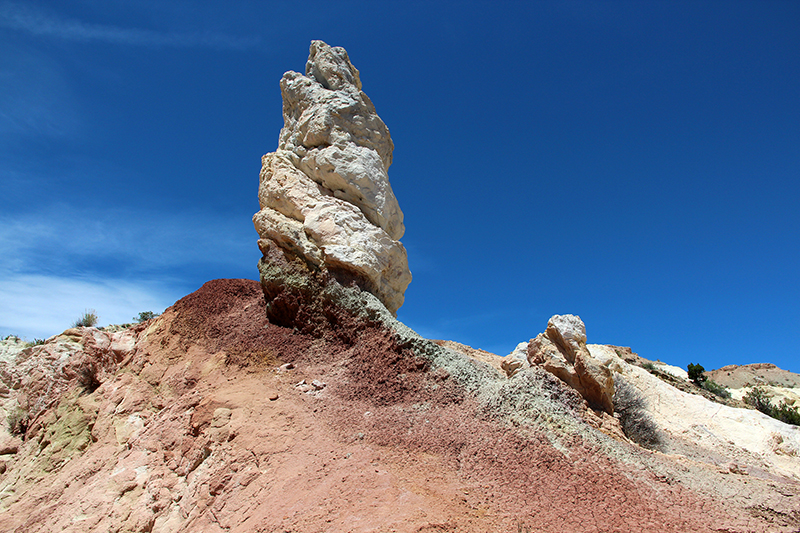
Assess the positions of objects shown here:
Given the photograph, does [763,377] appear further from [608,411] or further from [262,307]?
[262,307]

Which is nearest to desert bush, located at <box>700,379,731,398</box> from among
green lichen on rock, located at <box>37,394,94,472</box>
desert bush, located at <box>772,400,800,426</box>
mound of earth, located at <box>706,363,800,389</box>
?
desert bush, located at <box>772,400,800,426</box>

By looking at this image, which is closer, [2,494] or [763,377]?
[2,494]

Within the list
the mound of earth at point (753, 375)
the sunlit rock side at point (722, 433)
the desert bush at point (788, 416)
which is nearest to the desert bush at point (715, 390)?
the desert bush at point (788, 416)

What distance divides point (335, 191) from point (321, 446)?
626 centimetres

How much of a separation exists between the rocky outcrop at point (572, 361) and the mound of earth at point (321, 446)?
1941 mm

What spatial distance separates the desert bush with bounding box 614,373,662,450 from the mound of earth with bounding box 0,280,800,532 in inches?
124

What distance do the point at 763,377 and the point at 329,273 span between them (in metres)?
36.4

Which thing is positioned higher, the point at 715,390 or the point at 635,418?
the point at 715,390

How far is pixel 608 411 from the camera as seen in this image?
1005 cm

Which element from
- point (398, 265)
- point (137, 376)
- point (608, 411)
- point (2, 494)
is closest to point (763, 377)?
point (608, 411)

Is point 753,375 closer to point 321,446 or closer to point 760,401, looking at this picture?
point 760,401

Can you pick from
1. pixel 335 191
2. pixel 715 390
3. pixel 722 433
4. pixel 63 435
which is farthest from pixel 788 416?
pixel 63 435

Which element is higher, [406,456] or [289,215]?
[289,215]

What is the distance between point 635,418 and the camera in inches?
452
